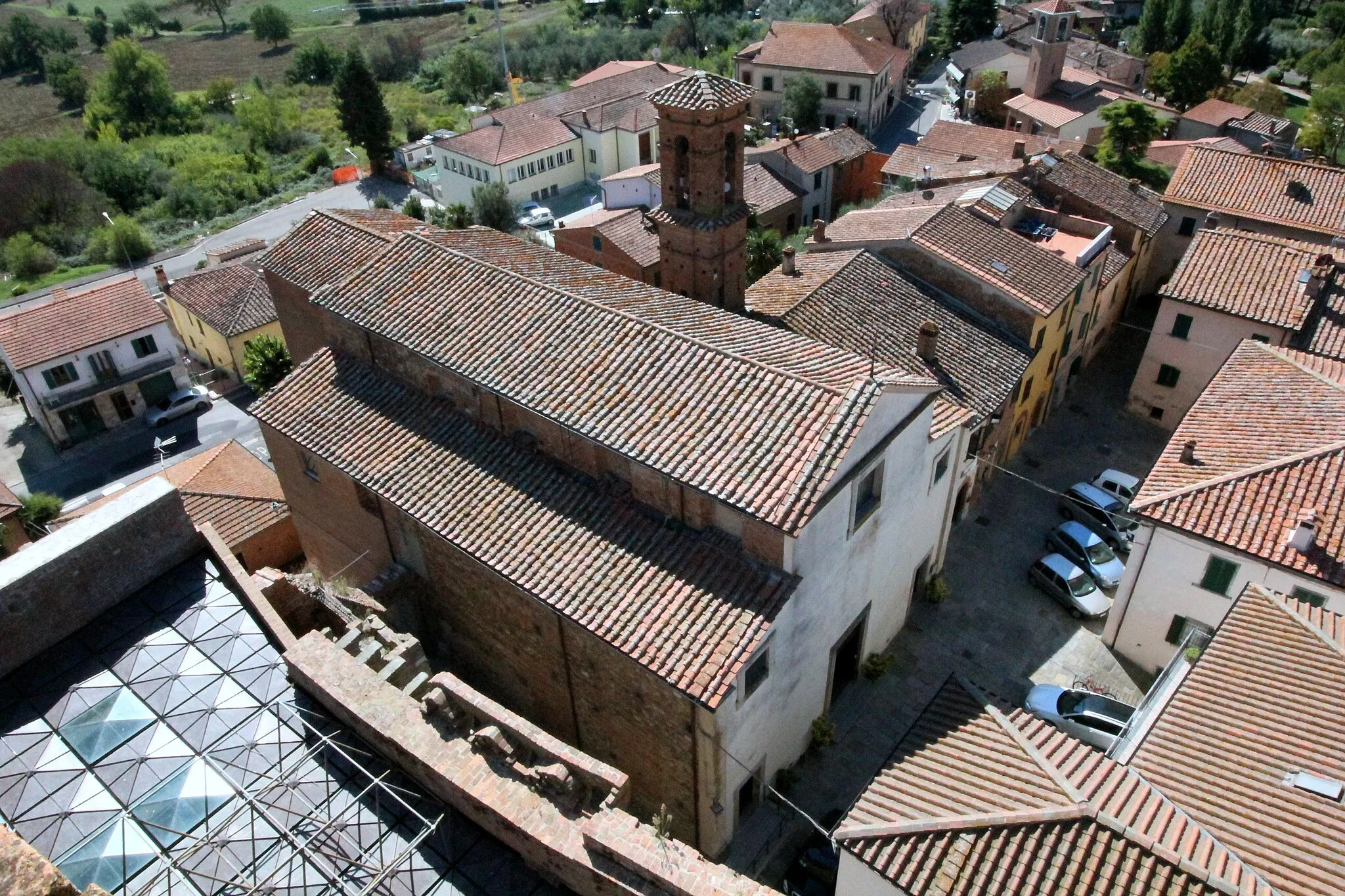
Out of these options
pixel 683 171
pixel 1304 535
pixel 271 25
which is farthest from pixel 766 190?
pixel 271 25

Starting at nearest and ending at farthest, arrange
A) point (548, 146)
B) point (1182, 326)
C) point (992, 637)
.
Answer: point (992, 637), point (1182, 326), point (548, 146)

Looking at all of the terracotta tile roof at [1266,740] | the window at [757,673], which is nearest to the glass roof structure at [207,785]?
the window at [757,673]

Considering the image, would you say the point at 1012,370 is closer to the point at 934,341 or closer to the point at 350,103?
the point at 934,341

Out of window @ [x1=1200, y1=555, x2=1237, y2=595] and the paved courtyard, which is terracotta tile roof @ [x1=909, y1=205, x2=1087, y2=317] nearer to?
the paved courtyard

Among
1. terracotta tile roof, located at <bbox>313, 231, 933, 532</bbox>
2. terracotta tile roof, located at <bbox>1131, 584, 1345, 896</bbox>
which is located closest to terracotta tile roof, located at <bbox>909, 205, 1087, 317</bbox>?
terracotta tile roof, located at <bbox>313, 231, 933, 532</bbox>

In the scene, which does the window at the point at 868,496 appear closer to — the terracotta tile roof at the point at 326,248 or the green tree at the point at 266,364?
the terracotta tile roof at the point at 326,248

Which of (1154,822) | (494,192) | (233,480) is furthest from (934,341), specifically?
(494,192)

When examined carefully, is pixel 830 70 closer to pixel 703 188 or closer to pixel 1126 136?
pixel 1126 136

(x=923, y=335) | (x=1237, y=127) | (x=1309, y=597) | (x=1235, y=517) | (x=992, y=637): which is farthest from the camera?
(x=1237, y=127)
